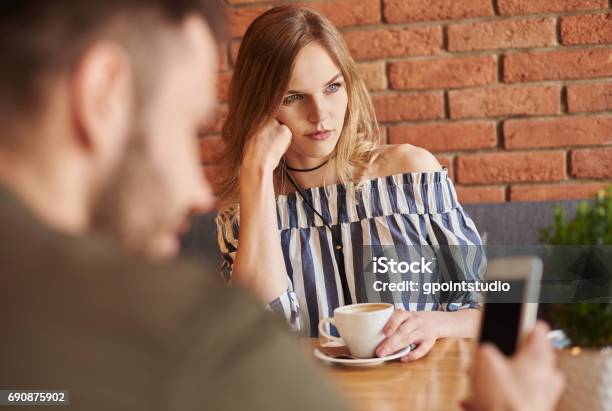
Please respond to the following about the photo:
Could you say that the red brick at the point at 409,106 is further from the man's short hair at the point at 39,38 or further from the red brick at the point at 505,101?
the man's short hair at the point at 39,38

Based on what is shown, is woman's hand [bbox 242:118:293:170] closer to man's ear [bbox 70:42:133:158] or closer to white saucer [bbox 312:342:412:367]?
white saucer [bbox 312:342:412:367]

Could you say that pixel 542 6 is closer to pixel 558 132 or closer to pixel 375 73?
pixel 558 132

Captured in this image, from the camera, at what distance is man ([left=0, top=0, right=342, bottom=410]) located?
37 centimetres

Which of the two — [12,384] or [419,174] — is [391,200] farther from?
[12,384]

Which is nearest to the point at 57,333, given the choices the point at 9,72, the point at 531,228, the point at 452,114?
the point at 9,72

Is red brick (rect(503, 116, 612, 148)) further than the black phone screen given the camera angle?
Yes

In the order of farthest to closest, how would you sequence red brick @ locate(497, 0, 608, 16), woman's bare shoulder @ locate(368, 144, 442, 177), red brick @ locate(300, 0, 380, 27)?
red brick @ locate(300, 0, 380, 27) < red brick @ locate(497, 0, 608, 16) < woman's bare shoulder @ locate(368, 144, 442, 177)

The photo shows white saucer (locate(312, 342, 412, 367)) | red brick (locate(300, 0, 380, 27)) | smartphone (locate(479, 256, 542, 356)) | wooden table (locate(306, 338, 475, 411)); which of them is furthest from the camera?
red brick (locate(300, 0, 380, 27))

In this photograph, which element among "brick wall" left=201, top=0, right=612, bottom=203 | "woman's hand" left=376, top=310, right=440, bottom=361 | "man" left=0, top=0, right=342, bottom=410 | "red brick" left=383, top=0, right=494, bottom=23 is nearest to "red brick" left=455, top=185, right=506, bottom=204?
"brick wall" left=201, top=0, right=612, bottom=203

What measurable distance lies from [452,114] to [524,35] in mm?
277

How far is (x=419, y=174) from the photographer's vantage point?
1.64 metres

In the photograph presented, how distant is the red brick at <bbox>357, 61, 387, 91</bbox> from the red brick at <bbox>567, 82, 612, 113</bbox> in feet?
1.62

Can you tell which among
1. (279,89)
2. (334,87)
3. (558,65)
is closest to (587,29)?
(558,65)

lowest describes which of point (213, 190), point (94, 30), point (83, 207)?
point (213, 190)
